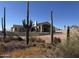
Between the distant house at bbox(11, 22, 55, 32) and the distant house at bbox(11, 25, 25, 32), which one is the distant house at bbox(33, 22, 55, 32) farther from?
the distant house at bbox(11, 25, 25, 32)

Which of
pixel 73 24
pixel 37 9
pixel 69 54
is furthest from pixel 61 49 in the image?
pixel 37 9

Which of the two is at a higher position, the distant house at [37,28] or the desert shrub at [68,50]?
the distant house at [37,28]

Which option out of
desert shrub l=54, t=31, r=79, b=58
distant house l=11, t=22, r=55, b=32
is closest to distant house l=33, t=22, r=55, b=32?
distant house l=11, t=22, r=55, b=32

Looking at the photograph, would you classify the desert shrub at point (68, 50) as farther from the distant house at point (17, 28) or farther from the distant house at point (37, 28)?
the distant house at point (17, 28)

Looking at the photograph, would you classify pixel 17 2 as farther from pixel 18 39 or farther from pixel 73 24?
pixel 73 24

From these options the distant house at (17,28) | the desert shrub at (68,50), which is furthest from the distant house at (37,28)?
the desert shrub at (68,50)

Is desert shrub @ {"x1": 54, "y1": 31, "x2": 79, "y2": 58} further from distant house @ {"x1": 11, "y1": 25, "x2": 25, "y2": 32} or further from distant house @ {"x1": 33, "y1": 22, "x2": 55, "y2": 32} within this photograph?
distant house @ {"x1": 11, "y1": 25, "x2": 25, "y2": 32}

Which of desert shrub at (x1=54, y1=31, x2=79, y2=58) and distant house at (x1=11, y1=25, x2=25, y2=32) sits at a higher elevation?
distant house at (x1=11, y1=25, x2=25, y2=32)

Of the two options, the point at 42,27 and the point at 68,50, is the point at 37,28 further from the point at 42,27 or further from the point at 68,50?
the point at 68,50

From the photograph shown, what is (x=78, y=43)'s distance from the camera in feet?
23.2

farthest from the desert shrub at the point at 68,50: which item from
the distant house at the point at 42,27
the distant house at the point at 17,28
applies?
the distant house at the point at 17,28

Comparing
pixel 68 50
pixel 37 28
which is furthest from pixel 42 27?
pixel 68 50

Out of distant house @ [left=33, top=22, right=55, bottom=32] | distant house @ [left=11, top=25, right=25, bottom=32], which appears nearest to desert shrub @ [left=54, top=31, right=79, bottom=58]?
distant house @ [left=33, top=22, right=55, bottom=32]

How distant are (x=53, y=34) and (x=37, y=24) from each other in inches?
17.8
